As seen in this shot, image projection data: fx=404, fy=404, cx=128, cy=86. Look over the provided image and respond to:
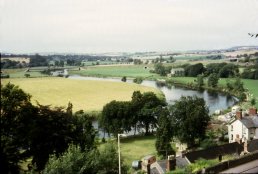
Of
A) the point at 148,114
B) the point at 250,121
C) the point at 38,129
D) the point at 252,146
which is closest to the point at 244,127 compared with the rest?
the point at 250,121

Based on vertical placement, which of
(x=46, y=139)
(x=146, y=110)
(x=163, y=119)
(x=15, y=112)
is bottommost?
(x=146, y=110)

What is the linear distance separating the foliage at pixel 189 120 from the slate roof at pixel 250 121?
5032 mm

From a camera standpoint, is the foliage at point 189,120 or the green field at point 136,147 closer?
the green field at point 136,147

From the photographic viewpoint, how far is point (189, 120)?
5141 centimetres

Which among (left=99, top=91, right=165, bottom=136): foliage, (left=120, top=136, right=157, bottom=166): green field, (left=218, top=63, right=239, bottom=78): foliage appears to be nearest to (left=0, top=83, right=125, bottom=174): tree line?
(left=120, top=136, right=157, bottom=166): green field

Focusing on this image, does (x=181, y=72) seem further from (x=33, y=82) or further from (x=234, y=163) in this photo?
(x=234, y=163)

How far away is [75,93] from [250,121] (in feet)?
245

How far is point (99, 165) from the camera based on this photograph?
91.9ft

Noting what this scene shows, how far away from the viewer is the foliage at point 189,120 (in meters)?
51.1

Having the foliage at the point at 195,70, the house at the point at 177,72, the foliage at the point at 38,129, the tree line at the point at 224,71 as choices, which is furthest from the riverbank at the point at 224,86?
the foliage at the point at 38,129

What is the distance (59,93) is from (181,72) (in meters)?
83.4

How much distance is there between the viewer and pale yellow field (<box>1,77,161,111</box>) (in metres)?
99.4

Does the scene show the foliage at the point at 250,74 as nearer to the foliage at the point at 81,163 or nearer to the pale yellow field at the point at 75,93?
the pale yellow field at the point at 75,93

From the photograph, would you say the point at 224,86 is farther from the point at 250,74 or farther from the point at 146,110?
the point at 146,110
